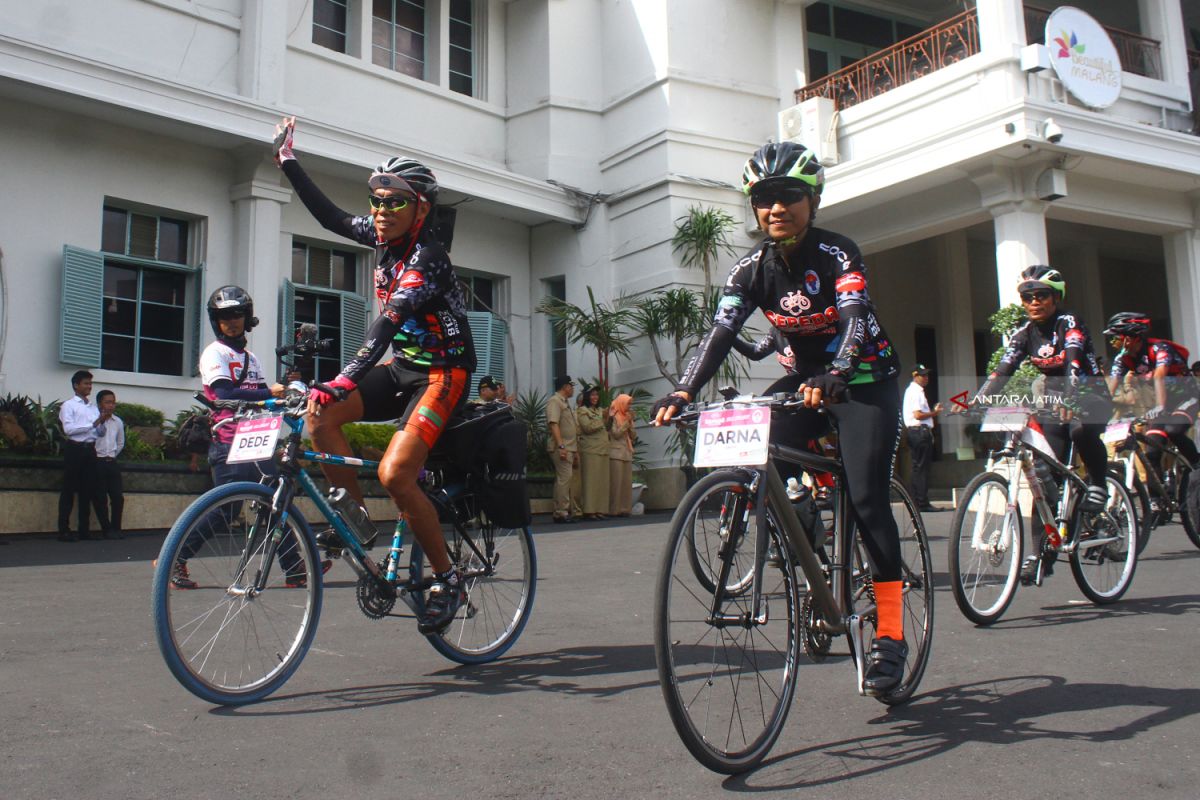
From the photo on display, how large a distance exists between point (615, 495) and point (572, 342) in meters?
2.80

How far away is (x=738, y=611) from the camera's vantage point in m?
3.18

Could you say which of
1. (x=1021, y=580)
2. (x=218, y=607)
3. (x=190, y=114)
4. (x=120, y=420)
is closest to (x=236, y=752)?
(x=218, y=607)

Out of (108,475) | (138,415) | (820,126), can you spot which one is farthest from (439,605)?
(820,126)

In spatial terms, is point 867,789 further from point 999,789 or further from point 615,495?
point 615,495

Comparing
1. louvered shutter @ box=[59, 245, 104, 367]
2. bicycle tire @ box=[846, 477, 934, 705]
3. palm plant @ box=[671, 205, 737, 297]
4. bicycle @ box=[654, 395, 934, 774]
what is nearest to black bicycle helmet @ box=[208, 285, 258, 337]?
bicycle @ box=[654, 395, 934, 774]

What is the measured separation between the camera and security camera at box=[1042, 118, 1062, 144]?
12.9 m

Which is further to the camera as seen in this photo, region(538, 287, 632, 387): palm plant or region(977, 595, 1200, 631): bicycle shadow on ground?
region(538, 287, 632, 387): palm plant

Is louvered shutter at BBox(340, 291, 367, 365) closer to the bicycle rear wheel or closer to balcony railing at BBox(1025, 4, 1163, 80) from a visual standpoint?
balcony railing at BBox(1025, 4, 1163, 80)

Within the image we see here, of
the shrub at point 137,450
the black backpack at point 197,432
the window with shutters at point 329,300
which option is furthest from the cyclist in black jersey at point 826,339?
the window with shutters at point 329,300

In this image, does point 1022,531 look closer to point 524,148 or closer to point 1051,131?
point 1051,131

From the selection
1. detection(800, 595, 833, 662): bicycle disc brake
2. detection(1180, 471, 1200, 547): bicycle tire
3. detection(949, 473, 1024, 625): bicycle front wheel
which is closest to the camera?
detection(800, 595, 833, 662): bicycle disc brake

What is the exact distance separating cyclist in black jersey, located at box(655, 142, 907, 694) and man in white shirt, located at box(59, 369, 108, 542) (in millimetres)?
8753

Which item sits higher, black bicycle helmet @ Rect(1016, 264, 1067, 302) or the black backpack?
black bicycle helmet @ Rect(1016, 264, 1067, 302)

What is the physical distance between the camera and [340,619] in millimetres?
5809
